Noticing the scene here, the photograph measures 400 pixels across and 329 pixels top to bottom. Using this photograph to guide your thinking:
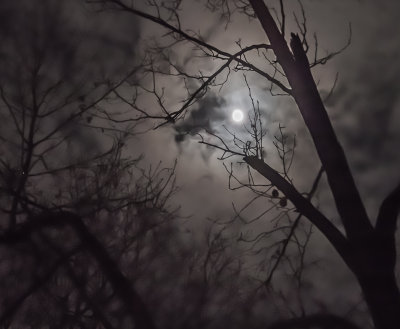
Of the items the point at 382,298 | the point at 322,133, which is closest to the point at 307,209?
the point at 322,133

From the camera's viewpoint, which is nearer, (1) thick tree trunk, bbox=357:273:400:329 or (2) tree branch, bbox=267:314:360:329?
(1) thick tree trunk, bbox=357:273:400:329

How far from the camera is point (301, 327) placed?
3205 mm

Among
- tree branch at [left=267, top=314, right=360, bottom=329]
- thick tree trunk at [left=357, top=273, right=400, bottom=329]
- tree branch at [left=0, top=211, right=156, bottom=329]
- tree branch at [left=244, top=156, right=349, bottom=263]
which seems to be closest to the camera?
thick tree trunk at [left=357, top=273, right=400, bottom=329]

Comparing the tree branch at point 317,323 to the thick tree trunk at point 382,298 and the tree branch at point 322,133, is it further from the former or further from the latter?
the tree branch at point 322,133

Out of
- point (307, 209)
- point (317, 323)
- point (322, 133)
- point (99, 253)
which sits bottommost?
point (317, 323)

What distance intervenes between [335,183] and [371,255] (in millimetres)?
598

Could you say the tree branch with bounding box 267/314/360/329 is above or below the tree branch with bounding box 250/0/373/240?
below

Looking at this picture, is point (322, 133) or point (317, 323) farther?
point (322, 133)

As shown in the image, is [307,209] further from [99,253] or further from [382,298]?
[99,253]

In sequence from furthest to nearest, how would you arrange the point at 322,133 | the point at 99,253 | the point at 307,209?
the point at 99,253
the point at 322,133
the point at 307,209

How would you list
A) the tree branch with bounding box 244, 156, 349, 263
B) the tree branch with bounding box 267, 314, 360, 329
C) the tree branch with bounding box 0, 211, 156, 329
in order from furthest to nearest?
1. the tree branch with bounding box 0, 211, 156, 329
2. the tree branch with bounding box 267, 314, 360, 329
3. the tree branch with bounding box 244, 156, 349, 263

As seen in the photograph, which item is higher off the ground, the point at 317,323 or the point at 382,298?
the point at 317,323

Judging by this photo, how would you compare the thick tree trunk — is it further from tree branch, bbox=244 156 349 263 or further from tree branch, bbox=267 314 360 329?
tree branch, bbox=267 314 360 329

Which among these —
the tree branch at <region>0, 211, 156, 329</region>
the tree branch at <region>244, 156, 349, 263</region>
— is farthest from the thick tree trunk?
the tree branch at <region>0, 211, 156, 329</region>
